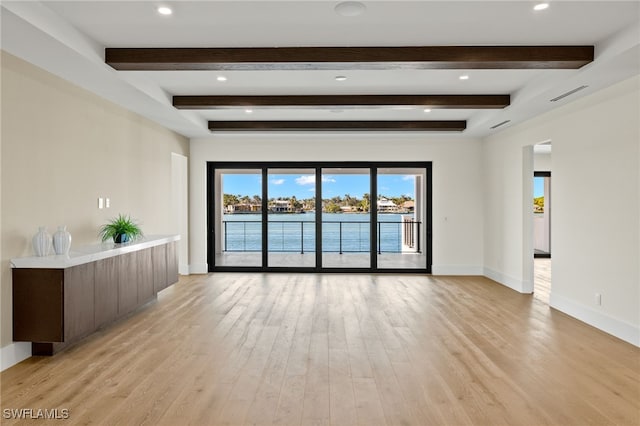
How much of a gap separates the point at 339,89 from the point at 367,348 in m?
3.06

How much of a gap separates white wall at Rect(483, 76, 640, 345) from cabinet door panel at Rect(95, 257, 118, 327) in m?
5.15

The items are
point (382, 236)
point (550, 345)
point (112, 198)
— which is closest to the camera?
point (550, 345)

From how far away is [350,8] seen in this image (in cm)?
284

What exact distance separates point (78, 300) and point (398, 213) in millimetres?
6012

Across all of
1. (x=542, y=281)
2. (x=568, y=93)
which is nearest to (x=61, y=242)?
(x=568, y=93)

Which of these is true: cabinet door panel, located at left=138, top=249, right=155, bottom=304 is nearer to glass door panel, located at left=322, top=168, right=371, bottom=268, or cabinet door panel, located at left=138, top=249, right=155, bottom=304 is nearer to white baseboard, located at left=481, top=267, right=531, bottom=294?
glass door panel, located at left=322, top=168, right=371, bottom=268

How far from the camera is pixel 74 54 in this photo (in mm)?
3242

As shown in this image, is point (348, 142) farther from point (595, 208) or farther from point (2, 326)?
point (2, 326)

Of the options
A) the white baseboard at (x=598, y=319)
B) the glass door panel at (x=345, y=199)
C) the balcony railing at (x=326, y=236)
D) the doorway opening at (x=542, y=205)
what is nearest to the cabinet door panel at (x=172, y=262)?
the balcony railing at (x=326, y=236)

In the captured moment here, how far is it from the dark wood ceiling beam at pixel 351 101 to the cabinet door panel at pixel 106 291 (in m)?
2.32

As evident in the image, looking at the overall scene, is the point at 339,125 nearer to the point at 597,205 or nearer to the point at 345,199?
the point at 345,199

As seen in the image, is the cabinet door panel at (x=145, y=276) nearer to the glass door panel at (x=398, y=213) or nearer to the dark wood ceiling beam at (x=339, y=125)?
the dark wood ceiling beam at (x=339, y=125)

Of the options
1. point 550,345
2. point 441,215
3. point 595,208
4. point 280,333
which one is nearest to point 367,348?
point 280,333

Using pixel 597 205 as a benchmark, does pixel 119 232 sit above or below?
below
